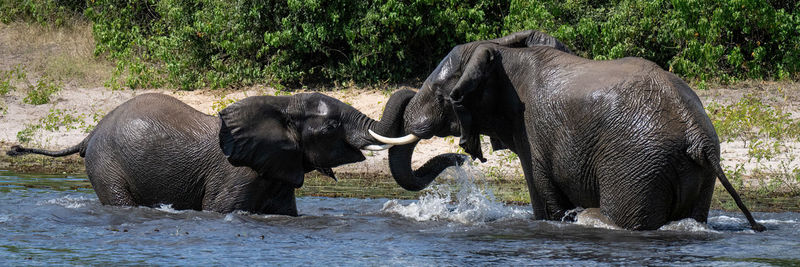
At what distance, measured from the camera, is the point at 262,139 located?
8.89m

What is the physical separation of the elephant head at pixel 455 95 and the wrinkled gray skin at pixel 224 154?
530 millimetres

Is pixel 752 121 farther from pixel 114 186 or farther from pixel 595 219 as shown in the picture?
pixel 114 186

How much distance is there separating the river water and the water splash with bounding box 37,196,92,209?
29mm

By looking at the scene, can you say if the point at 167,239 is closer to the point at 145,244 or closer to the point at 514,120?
the point at 145,244

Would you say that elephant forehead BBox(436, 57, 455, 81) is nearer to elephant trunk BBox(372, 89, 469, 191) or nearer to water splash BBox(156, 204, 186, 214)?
elephant trunk BBox(372, 89, 469, 191)

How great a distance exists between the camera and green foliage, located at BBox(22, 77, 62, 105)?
1830cm

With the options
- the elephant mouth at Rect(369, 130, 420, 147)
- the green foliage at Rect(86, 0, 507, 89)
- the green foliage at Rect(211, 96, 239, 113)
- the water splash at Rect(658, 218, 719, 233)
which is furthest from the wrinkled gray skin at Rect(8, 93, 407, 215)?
the green foliage at Rect(86, 0, 507, 89)

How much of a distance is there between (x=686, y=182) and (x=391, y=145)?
263cm

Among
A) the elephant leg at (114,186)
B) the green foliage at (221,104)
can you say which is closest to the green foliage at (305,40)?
the green foliage at (221,104)

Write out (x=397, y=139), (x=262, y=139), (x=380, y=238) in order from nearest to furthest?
(x=380, y=238)
(x=397, y=139)
(x=262, y=139)

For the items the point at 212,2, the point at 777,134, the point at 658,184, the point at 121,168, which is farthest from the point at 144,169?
the point at 212,2

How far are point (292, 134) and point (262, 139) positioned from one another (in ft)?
0.97

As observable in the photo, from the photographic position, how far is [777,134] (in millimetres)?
13836

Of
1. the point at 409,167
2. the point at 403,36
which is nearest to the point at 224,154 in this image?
the point at 409,167
